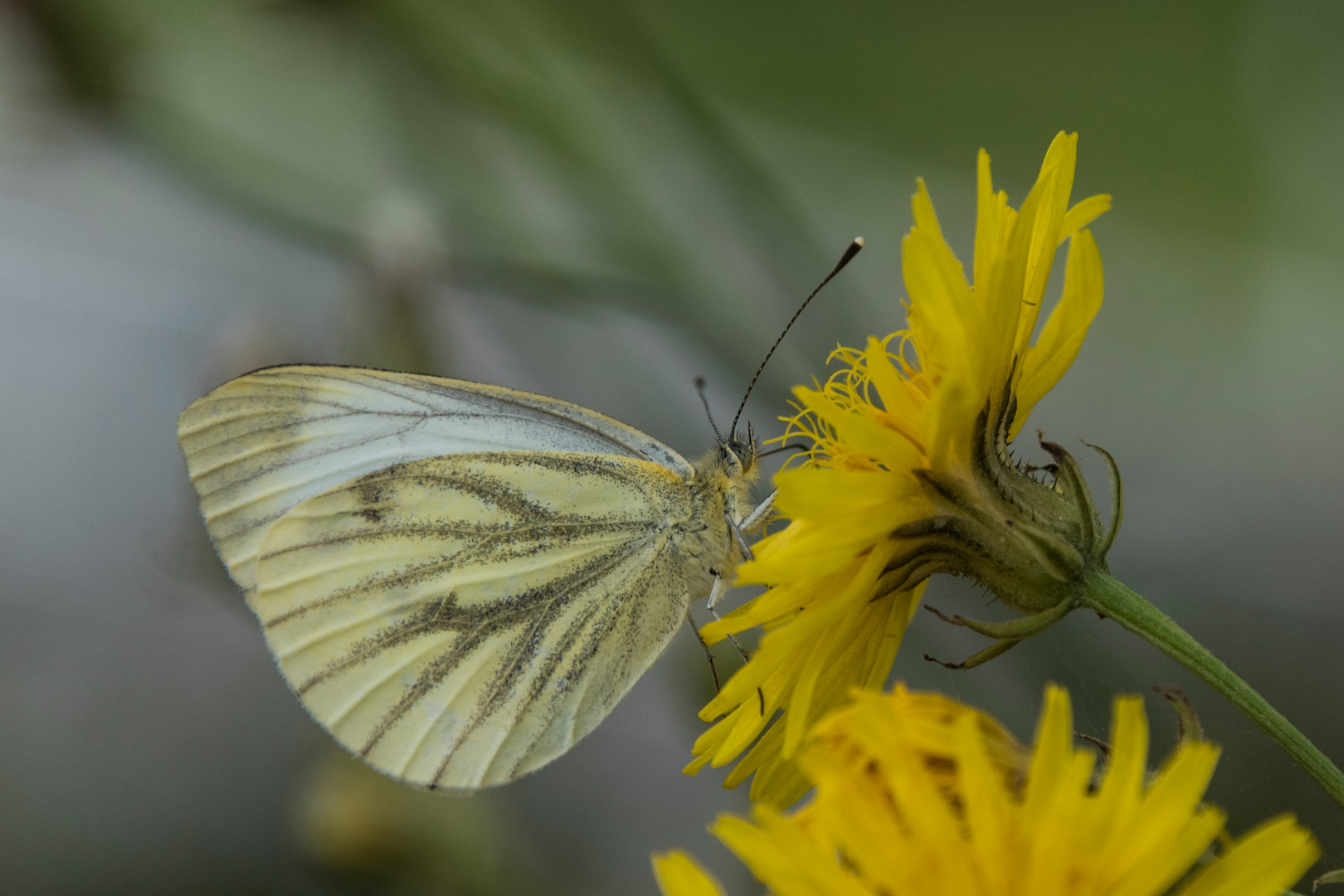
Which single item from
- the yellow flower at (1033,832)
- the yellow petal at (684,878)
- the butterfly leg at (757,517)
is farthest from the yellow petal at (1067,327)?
the yellow petal at (684,878)

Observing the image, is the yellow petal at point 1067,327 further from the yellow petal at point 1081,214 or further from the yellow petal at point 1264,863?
the yellow petal at point 1264,863

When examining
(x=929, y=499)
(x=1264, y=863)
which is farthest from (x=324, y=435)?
(x=1264, y=863)

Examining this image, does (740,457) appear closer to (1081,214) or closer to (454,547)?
(454,547)

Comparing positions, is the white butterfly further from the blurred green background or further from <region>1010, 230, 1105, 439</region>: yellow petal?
the blurred green background

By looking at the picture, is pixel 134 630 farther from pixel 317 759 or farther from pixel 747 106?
pixel 747 106

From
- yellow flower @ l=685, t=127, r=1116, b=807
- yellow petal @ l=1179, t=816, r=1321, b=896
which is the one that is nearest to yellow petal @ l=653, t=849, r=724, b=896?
yellow flower @ l=685, t=127, r=1116, b=807

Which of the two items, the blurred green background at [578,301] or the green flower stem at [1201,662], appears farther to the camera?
the blurred green background at [578,301]
